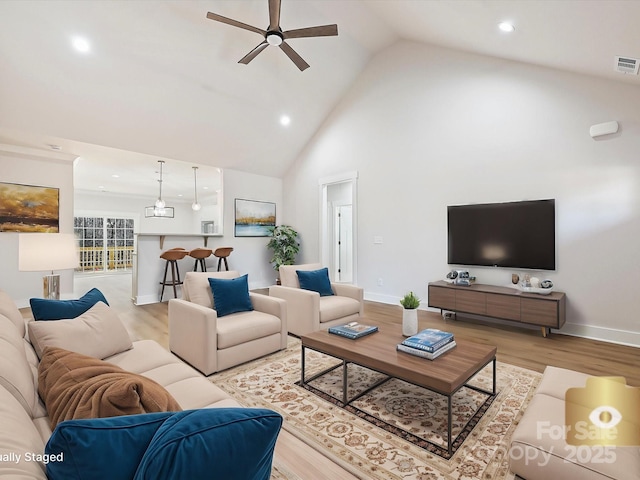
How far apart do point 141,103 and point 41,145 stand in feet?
6.28

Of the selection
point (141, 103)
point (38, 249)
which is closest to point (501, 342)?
point (38, 249)

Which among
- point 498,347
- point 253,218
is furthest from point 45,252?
point 253,218

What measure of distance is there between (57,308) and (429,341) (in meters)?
2.44

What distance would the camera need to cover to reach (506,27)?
10.9ft

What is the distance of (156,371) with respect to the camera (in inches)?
73.1

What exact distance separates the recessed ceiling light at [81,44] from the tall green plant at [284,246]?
4.38m

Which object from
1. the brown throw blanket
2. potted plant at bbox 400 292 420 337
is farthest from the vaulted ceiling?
the brown throw blanket

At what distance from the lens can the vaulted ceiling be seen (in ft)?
10.4

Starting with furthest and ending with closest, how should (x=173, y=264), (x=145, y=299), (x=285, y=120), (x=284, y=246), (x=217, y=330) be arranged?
1. (x=284, y=246)
2. (x=285, y=120)
3. (x=173, y=264)
4. (x=145, y=299)
5. (x=217, y=330)

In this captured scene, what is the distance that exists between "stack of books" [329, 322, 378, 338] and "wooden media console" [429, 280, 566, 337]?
2.07 m

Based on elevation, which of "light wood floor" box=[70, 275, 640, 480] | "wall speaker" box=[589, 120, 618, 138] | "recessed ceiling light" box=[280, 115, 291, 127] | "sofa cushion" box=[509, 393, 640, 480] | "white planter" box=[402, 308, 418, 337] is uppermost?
"recessed ceiling light" box=[280, 115, 291, 127]

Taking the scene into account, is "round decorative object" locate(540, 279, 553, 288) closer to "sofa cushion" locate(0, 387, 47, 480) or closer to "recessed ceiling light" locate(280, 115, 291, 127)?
"sofa cushion" locate(0, 387, 47, 480)

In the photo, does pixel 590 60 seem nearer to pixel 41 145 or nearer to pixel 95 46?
pixel 95 46

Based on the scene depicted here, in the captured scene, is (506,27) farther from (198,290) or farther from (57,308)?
(57,308)
